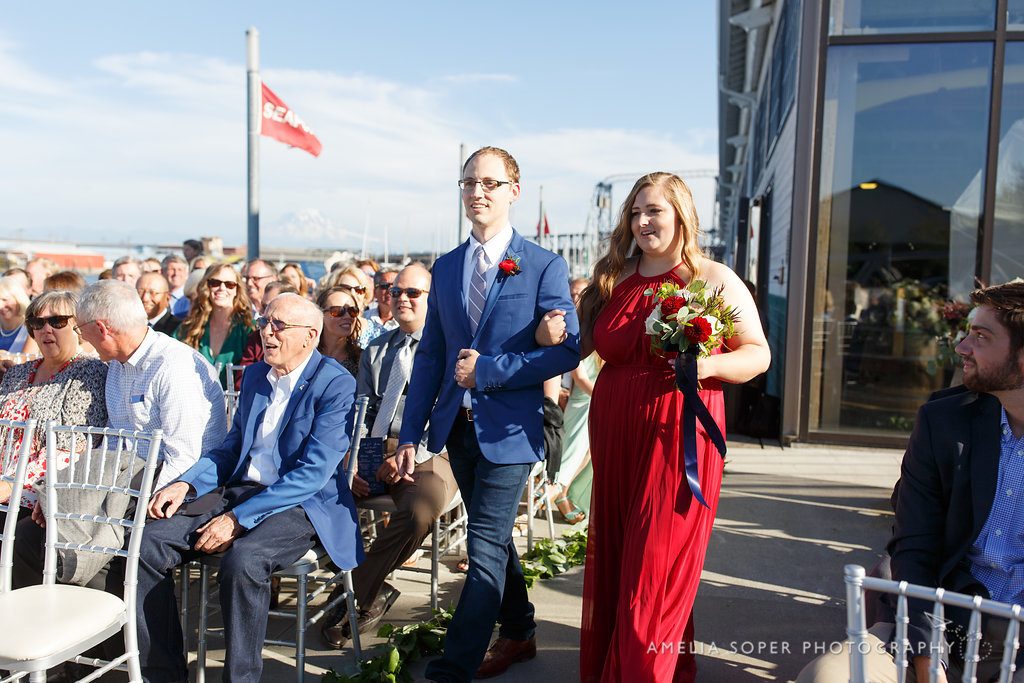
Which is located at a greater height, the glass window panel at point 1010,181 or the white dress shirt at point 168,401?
the glass window panel at point 1010,181

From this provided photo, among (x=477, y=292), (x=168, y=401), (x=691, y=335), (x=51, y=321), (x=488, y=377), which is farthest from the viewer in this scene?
(x=51, y=321)

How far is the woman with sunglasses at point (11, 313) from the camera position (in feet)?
19.7

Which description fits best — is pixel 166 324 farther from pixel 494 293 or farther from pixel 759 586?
pixel 759 586

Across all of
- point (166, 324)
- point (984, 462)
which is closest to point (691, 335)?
point (984, 462)

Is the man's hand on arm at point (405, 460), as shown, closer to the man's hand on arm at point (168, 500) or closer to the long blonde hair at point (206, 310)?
the man's hand on arm at point (168, 500)

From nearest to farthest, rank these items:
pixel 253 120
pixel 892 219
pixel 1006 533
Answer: pixel 1006 533 → pixel 892 219 → pixel 253 120

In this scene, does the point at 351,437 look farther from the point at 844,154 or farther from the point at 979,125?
the point at 979,125

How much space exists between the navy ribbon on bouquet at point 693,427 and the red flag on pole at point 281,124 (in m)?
9.45

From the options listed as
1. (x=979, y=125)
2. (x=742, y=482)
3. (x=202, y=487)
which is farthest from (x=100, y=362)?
(x=979, y=125)

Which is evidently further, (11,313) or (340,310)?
(11,313)

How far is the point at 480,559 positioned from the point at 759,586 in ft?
7.00

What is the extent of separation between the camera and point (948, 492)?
2486mm

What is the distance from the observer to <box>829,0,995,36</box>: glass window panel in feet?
24.5

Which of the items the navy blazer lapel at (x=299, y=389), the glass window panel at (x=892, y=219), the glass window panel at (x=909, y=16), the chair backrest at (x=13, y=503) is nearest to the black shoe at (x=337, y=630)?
the navy blazer lapel at (x=299, y=389)
